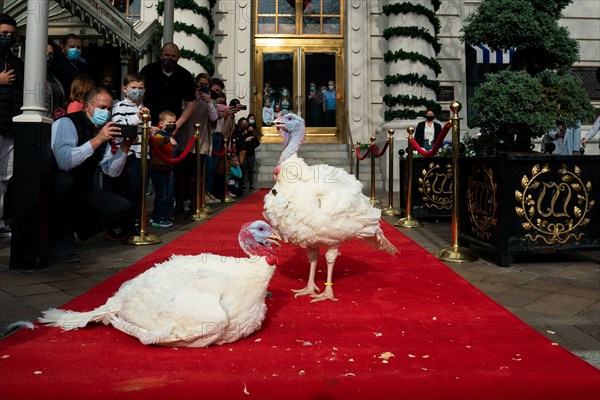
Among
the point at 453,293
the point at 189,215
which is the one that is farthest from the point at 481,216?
the point at 189,215

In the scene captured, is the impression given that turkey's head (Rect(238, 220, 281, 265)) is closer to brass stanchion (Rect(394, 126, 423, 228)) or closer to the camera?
the camera

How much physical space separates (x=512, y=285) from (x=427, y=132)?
6.69 m

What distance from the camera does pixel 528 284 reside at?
152 inches

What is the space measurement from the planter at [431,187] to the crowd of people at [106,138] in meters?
3.26

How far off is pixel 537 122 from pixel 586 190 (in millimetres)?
820

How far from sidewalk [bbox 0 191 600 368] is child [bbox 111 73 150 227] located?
2.05ft

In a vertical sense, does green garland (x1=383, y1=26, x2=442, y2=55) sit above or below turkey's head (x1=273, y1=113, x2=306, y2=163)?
above

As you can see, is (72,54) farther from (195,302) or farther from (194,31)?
A: (194,31)

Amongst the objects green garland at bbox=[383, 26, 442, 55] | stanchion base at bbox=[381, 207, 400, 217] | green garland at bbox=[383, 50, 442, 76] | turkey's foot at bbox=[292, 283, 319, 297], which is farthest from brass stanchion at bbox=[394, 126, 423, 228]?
green garland at bbox=[383, 26, 442, 55]

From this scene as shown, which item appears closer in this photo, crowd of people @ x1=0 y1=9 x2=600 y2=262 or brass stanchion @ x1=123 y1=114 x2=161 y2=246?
crowd of people @ x1=0 y1=9 x2=600 y2=262

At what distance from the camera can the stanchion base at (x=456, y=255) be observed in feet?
15.4

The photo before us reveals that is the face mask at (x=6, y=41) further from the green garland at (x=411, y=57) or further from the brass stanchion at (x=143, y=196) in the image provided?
the green garland at (x=411, y=57)

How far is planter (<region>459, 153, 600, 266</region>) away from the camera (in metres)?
4.45

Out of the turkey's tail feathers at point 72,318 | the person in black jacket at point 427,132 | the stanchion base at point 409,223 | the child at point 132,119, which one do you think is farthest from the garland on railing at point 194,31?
the turkey's tail feathers at point 72,318
